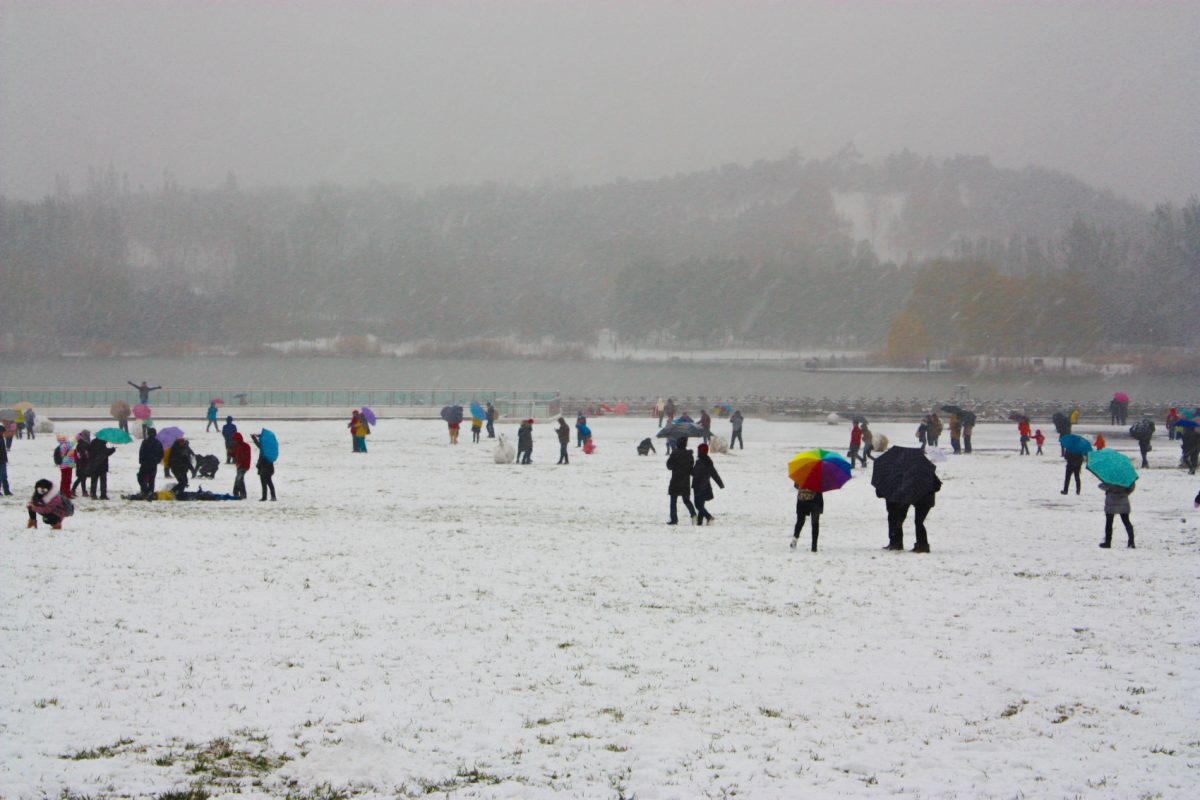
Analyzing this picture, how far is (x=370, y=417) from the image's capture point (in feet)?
127

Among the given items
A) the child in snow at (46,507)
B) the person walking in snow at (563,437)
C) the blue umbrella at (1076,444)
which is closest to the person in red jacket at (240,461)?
the child in snow at (46,507)

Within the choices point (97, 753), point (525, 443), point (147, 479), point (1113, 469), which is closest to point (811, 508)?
point (1113, 469)

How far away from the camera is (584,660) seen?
9797 millimetres

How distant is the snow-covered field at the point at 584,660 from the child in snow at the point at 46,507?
359 millimetres

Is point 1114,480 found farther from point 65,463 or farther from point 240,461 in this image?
point 65,463

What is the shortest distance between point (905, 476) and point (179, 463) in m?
13.6

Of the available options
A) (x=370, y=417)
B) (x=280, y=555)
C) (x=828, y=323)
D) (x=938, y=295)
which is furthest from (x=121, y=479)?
(x=828, y=323)

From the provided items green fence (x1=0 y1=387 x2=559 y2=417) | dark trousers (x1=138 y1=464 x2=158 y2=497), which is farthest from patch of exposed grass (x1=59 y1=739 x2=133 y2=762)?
green fence (x1=0 y1=387 x2=559 y2=417)

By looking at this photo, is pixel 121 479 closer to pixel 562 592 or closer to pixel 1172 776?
pixel 562 592

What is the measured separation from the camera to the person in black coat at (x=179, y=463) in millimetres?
21062

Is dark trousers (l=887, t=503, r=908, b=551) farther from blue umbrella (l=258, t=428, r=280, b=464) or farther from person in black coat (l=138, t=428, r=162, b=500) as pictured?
person in black coat (l=138, t=428, r=162, b=500)

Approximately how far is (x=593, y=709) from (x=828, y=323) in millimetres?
184777

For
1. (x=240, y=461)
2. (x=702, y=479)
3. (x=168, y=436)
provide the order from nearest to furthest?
(x=702, y=479)
(x=240, y=461)
(x=168, y=436)

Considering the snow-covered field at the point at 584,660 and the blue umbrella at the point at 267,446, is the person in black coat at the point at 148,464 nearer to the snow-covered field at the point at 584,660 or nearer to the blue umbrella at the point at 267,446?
the blue umbrella at the point at 267,446
